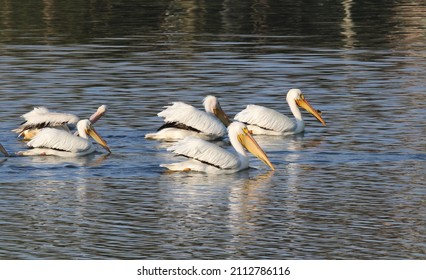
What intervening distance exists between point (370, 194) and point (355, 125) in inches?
168

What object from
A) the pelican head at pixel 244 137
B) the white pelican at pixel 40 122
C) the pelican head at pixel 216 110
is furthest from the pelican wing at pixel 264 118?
the white pelican at pixel 40 122

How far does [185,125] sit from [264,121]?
1085 millimetres

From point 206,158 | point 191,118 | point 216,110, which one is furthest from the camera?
point 216,110

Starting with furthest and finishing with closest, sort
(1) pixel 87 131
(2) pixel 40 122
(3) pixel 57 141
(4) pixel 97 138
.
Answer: (2) pixel 40 122, (1) pixel 87 131, (4) pixel 97 138, (3) pixel 57 141

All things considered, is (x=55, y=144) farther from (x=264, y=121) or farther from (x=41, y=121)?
(x=264, y=121)

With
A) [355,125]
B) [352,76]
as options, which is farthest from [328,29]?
[355,125]

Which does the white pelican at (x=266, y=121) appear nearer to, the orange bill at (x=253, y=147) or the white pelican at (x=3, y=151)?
the orange bill at (x=253, y=147)

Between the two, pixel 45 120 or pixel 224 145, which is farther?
pixel 224 145

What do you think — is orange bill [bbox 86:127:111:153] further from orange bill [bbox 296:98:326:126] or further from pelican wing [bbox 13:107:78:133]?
orange bill [bbox 296:98:326:126]

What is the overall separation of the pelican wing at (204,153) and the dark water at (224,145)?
0.17m

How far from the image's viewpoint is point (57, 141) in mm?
16250

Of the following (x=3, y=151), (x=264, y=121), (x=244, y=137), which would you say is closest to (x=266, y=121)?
(x=264, y=121)

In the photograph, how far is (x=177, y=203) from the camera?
1384 cm

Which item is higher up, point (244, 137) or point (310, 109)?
point (244, 137)
